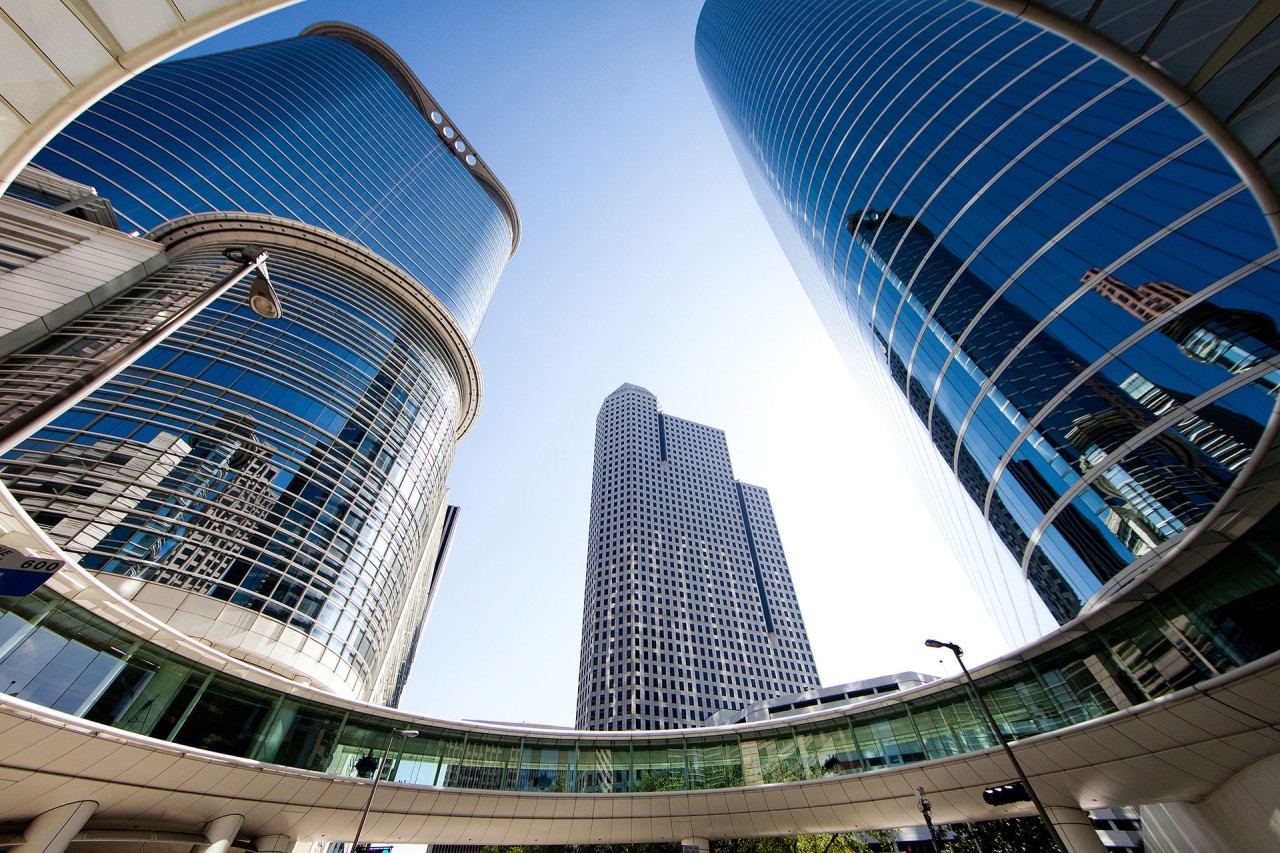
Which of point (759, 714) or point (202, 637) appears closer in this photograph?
point (202, 637)

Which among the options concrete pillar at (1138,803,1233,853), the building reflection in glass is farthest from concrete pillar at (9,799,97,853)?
the building reflection in glass

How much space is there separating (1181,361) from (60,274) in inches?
2252

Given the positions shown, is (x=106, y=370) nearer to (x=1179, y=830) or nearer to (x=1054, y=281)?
(x=1054, y=281)

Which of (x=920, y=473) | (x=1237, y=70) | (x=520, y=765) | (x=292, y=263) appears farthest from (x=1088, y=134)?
(x=292, y=263)

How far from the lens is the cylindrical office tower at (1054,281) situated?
21.1 m

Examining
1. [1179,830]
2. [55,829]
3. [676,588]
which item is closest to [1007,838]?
[1179,830]

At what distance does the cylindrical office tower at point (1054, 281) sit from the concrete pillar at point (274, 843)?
121ft

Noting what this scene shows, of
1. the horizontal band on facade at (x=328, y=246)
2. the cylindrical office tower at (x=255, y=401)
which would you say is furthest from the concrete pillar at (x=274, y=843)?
the horizontal band on facade at (x=328, y=246)

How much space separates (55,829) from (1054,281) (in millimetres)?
48627

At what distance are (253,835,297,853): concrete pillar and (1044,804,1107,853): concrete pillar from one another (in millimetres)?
34300

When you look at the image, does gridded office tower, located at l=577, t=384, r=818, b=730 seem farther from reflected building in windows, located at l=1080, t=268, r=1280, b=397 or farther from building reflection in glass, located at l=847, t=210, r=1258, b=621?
reflected building in windows, located at l=1080, t=268, r=1280, b=397

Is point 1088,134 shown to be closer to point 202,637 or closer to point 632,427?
point 202,637

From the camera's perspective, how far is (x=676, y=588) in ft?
423

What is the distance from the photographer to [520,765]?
2839 centimetres
